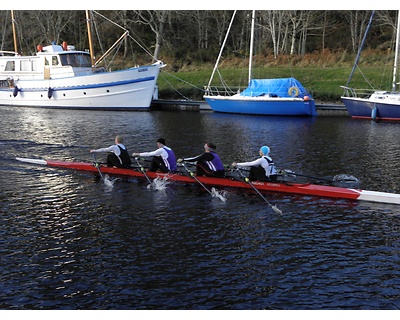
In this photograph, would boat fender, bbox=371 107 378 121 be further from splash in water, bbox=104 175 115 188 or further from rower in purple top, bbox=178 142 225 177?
splash in water, bbox=104 175 115 188

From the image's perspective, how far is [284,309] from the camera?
38.6 feet

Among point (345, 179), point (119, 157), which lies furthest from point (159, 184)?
point (345, 179)

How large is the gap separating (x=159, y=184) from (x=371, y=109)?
93.0ft

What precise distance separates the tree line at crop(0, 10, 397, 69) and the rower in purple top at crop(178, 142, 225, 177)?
44.9 m

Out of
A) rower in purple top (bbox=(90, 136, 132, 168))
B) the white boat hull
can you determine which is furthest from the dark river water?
the white boat hull

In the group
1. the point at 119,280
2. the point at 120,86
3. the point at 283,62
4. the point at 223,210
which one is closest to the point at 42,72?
the point at 120,86

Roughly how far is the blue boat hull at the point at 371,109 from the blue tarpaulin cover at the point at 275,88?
4087mm

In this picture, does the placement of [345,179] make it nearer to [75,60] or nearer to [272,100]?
[272,100]

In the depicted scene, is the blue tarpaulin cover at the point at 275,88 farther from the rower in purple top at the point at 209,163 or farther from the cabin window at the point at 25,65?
the rower in purple top at the point at 209,163

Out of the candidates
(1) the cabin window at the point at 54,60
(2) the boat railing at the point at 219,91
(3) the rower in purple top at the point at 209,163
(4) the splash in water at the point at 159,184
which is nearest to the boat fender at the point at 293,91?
(2) the boat railing at the point at 219,91

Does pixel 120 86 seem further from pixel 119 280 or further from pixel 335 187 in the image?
pixel 119 280

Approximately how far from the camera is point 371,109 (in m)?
44.6

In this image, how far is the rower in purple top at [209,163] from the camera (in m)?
21.5

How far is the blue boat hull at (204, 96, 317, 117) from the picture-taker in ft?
152
